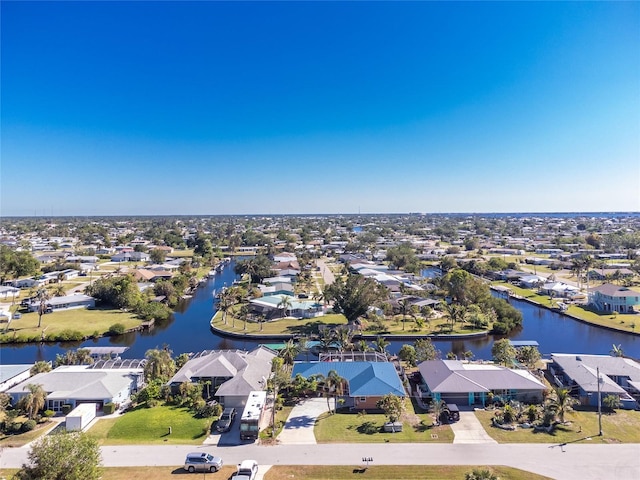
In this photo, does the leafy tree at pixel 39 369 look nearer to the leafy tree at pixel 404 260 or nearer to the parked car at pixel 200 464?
the parked car at pixel 200 464

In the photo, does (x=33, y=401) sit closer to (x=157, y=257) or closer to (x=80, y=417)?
(x=80, y=417)

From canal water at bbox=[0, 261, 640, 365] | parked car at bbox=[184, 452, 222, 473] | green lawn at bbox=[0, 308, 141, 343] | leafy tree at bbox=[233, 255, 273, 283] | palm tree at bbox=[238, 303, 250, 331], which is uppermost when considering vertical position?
leafy tree at bbox=[233, 255, 273, 283]

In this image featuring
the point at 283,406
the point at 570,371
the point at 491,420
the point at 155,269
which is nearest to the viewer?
the point at 491,420

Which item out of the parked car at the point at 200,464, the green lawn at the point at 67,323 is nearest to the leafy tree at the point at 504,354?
the parked car at the point at 200,464

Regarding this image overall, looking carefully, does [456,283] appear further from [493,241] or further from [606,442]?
[493,241]

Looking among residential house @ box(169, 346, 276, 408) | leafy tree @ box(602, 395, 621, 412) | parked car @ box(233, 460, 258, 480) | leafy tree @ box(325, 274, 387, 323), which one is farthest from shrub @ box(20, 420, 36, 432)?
leafy tree @ box(602, 395, 621, 412)

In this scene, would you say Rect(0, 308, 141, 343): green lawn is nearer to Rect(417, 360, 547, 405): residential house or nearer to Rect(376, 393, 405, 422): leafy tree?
Rect(376, 393, 405, 422): leafy tree

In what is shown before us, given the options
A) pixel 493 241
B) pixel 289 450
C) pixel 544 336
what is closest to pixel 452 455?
pixel 289 450
